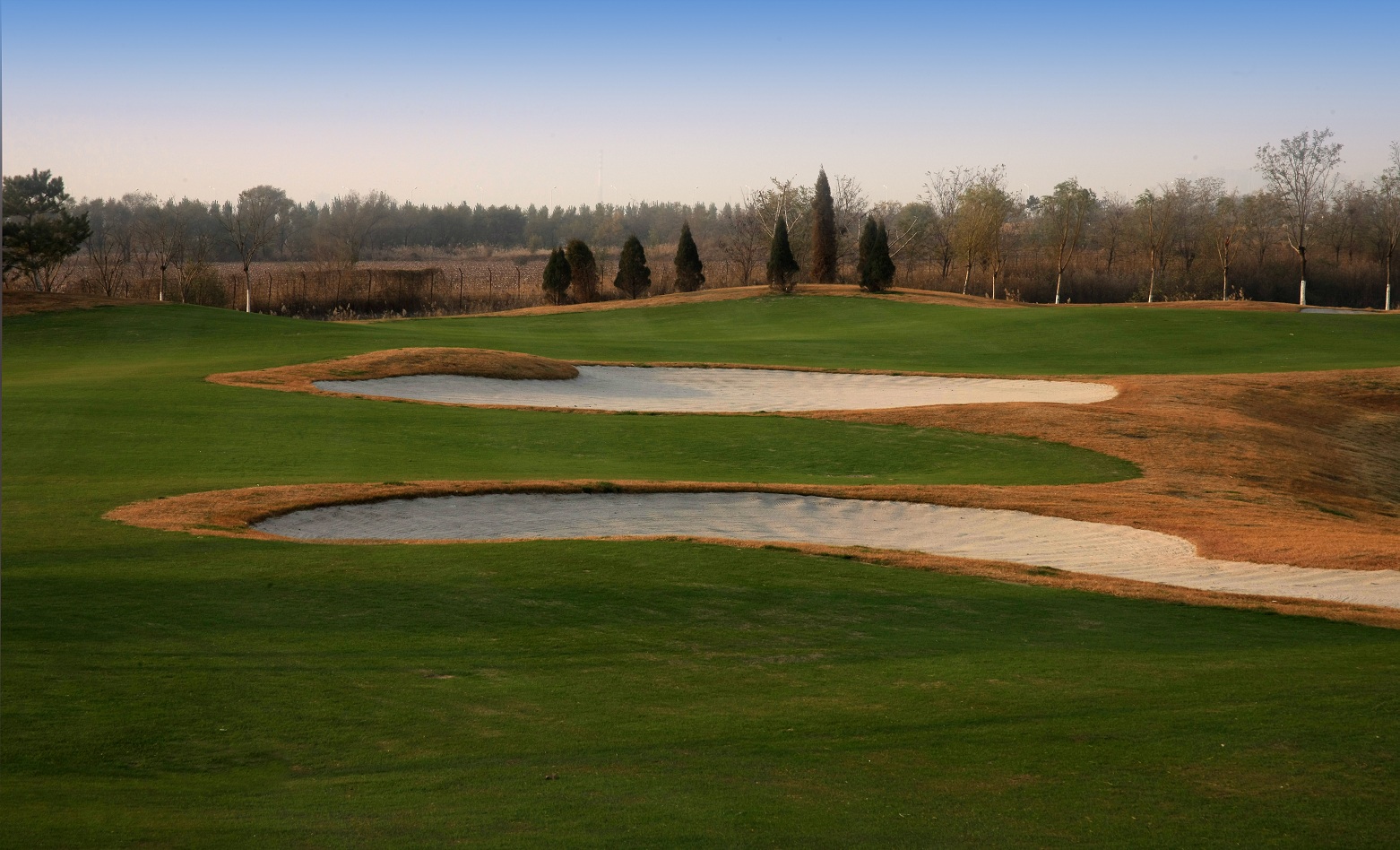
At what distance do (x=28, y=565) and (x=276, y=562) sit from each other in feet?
5.66

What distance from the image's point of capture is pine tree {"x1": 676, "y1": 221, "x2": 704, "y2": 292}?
55.6 metres

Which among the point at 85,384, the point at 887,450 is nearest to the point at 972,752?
the point at 887,450

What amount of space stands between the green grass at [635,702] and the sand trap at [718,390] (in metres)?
10.8

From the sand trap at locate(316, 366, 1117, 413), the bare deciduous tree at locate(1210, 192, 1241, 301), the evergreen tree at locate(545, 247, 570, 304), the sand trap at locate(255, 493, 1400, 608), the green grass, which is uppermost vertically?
the bare deciduous tree at locate(1210, 192, 1241, 301)

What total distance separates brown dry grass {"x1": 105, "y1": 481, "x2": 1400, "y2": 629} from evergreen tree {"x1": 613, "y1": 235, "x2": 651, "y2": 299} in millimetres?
41349

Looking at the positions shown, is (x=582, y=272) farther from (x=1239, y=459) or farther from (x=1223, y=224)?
(x=1223, y=224)

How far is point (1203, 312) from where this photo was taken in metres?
39.4

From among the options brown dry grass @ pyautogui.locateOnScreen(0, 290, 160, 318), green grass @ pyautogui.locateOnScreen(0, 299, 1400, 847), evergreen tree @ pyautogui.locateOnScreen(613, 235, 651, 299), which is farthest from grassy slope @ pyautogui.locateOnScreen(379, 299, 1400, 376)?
green grass @ pyautogui.locateOnScreen(0, 299, 1400, 847)

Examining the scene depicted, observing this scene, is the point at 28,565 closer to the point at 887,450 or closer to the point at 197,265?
the point at 887,450

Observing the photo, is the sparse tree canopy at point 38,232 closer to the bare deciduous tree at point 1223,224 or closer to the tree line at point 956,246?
the tree line at point 956,246

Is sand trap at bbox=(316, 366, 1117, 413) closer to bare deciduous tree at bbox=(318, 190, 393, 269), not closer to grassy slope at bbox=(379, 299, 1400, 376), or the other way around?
grassy slope at bbox=(379, 299, 1400, 376)

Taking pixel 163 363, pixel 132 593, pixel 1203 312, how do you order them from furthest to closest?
pixel 1203 312 < pixel 163 363 < pixel 132 593

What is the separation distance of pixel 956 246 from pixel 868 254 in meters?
12.0

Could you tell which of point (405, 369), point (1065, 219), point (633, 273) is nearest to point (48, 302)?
point (405, 369)
